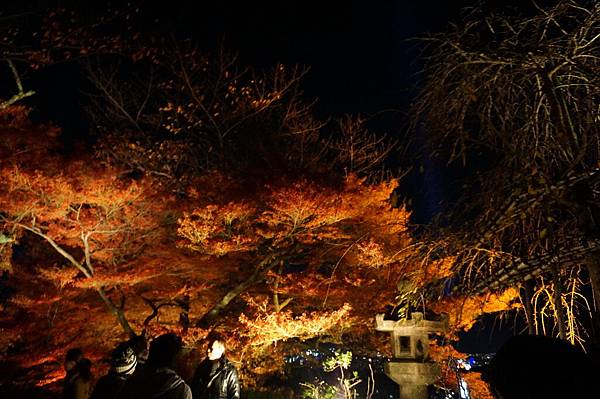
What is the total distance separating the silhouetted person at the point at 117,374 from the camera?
3594 mm

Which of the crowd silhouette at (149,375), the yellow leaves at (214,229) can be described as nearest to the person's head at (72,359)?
the crowd silhouette at (149,375)

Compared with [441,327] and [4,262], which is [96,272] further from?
[441,327]

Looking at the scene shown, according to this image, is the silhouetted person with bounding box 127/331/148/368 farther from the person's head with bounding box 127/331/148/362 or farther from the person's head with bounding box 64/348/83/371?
the person's head with bounding box 64/348/83/371

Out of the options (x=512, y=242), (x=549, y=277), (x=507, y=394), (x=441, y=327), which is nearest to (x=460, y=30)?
(x=512, y=242)

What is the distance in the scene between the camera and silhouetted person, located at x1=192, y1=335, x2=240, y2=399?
462cm

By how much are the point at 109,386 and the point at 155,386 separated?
4.93 feet

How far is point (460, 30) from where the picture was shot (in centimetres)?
276

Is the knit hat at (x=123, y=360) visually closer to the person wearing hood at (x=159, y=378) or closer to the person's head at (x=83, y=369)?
the person's head at (x=83, y=369)

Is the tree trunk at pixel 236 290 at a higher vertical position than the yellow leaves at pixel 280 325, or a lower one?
higher

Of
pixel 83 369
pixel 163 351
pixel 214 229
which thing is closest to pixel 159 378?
pixel 163 351

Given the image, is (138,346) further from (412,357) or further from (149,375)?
(412,357)

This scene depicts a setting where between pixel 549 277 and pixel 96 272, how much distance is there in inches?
377

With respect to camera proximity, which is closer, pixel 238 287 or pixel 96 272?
pixel 96 272

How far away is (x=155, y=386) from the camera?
100 inches
